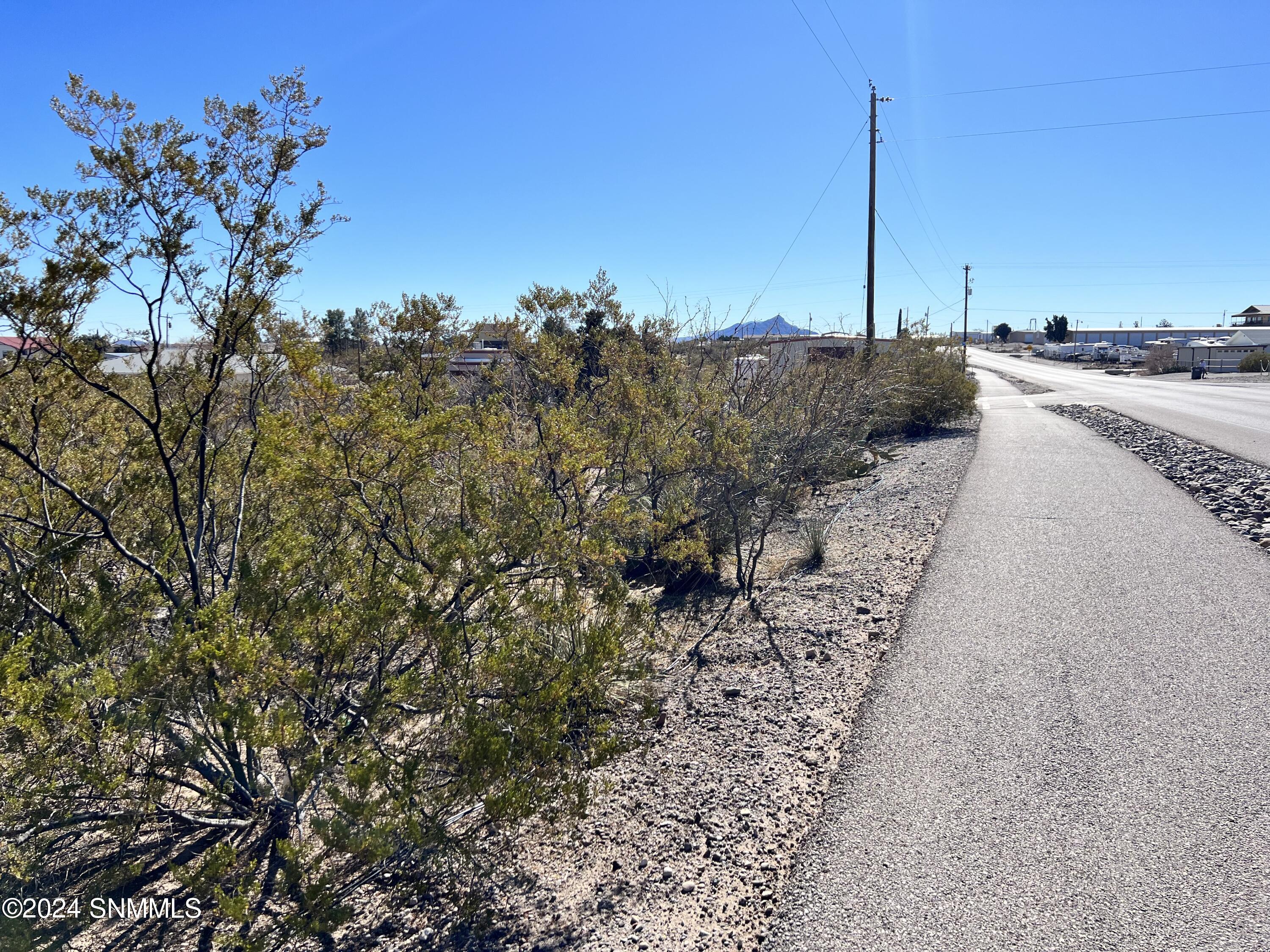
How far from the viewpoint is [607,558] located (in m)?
4.48

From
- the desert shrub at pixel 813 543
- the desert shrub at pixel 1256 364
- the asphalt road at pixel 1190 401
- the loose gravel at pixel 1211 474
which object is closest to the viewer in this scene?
the desert shrub at pixel 813 543

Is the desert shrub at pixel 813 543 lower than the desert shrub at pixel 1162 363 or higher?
lower

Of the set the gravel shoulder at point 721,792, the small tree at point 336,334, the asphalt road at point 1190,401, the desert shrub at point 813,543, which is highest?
the small tree at point 336,334

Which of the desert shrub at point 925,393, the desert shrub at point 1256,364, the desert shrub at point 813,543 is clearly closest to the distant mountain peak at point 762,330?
the desert shrub at point 813,543

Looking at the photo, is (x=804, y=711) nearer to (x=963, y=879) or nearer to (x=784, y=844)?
(x=784, y=844)

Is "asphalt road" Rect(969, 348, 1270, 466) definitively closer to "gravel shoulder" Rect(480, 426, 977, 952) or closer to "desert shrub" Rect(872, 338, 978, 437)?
"desert shrub" Rect(872, 338, 978, 437)

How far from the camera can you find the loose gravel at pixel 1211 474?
9359mm

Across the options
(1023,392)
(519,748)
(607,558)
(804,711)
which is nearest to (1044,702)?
(804,711)

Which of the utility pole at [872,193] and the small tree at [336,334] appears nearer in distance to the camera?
the small tree at [336,334]

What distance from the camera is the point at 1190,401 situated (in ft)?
86.1

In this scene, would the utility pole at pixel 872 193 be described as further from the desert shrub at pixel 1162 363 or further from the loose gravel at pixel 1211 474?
the desert shrub at pixel 1162 363

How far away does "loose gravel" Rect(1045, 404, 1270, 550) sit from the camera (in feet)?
30.7

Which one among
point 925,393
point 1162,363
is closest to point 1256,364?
point 1162,363

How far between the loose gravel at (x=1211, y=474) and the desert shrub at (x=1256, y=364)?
37070 mm
